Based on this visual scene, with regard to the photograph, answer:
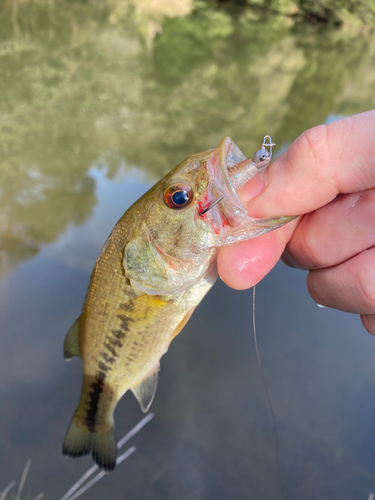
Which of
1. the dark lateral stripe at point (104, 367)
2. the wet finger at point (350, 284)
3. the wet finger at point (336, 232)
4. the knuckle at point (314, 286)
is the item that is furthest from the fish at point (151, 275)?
the knuckle at point (314, 286)

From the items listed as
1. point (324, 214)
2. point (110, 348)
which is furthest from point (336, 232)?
point (110, 348)

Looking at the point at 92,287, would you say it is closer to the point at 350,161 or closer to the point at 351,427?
the point at 350,161

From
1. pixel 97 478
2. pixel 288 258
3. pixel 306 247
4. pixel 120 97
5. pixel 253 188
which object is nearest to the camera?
pixel 253 188

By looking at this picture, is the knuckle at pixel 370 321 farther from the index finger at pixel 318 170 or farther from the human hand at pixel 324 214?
the index finger at pixel 318 170

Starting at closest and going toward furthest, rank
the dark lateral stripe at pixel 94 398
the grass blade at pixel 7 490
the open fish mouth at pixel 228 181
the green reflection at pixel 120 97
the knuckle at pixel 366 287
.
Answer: the open fish mouth at pixel 228 181
the knuckle at pixel 366 287
the dark lateral stripe at pixel 94 398
the grass blade at pixel 7 490
the green reflection at pixel 120 97

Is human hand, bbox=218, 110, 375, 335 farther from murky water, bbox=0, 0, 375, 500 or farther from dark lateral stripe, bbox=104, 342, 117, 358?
murky water, bbox=0, 0, 375, 500

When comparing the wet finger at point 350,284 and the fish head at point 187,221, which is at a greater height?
the fish head at point 187,221

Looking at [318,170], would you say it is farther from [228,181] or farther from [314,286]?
[314,286]

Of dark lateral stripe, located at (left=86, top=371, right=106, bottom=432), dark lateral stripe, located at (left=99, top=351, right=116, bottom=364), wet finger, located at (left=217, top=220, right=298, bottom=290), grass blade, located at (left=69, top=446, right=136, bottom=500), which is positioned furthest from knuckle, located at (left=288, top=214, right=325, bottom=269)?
grass blade, located at (left=69, top=446, right=136, bottom=500)
